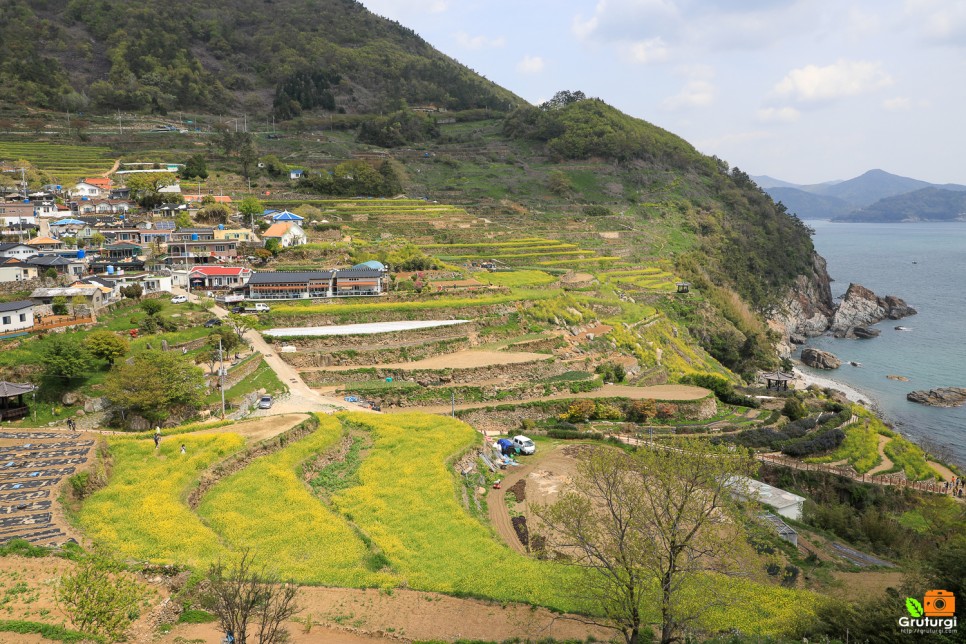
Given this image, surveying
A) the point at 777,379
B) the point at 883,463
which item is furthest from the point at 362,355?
the point at 777,379

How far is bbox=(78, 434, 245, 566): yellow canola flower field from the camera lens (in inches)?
615

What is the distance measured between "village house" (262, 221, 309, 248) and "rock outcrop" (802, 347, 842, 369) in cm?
4987

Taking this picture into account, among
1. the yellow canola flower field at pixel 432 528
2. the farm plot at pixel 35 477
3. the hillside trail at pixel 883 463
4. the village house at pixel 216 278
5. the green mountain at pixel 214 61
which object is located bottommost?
the hillside trail at pixel 883 463

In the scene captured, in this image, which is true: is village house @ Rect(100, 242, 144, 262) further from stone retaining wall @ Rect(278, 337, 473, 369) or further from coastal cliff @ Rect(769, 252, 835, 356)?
coastal cliff @ Rect(769, 252, 835, 356)

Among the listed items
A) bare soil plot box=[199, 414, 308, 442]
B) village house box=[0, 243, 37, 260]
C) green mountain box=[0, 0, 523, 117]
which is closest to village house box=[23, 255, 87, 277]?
village house box=[0, 243, 37, 260]

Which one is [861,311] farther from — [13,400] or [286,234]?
[13,400]

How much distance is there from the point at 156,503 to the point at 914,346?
7392cm

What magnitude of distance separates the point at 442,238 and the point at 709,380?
30.8 m

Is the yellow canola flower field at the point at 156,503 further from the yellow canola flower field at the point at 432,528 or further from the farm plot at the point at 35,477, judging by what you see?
the yellow canola flower field at the point at 432,528

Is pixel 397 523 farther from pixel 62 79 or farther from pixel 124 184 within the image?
pixel 62 79

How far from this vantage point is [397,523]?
18250mm

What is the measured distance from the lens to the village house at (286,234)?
47688mm

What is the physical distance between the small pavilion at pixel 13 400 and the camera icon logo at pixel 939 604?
29960 millimetres

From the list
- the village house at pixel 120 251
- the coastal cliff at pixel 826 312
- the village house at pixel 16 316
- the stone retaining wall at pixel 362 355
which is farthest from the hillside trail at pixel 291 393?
the coastal cliff at pixel 826 312
